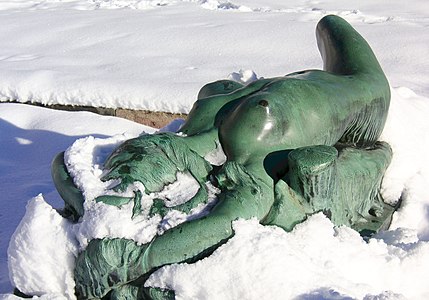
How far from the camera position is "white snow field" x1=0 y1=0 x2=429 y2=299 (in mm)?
1037

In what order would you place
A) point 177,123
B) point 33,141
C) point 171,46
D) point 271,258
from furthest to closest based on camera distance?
point 171,46
point 33,141
point 177,123
point 271,258

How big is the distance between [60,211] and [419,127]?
90 centimetres

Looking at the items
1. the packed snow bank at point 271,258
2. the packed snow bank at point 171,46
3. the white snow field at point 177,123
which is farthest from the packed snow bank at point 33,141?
the packed snow bank at point 271,258

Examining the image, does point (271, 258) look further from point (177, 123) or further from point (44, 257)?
point (177, 123)

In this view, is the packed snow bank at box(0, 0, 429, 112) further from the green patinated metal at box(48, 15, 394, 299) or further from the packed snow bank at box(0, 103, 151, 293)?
the green patinated metal at box(48, 15, 394, 299)

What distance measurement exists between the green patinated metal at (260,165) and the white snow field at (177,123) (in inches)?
1.2

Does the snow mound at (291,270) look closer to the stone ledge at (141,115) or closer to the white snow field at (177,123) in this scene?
the white snow field at (177,123)

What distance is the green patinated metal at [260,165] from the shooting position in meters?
1.06

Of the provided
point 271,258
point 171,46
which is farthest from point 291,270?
point 171,46

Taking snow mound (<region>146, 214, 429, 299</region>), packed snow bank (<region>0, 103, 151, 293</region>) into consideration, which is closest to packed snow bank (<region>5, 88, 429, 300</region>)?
snow mound (<region>146, 214, 429, 299</region>)

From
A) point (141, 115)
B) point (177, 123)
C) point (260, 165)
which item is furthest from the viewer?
point (141, 115)

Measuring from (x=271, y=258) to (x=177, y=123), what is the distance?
0.66 m

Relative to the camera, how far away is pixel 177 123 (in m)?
1.61

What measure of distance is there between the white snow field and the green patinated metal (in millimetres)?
31
